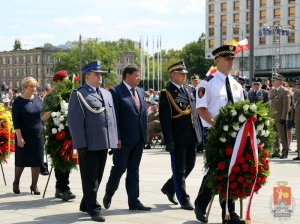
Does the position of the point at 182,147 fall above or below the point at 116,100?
below

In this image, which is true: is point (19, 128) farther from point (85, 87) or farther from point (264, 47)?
point (264, 47)

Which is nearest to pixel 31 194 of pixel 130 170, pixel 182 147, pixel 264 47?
pixel 130 170

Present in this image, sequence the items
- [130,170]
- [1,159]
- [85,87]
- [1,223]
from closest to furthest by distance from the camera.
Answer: [1,223], [85,87], [130,170], [1,159]

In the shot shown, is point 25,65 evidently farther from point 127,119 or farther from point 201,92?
point 201,92

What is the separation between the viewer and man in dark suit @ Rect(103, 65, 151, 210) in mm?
9578

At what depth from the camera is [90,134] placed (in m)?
8.88

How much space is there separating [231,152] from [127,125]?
2033 mm

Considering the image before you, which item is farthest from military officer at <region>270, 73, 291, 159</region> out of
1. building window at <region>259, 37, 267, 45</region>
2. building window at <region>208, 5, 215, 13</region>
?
building window at <region>208, 5, 215, 13</region>

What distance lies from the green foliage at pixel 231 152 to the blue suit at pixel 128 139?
166cm

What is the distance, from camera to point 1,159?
487 inches

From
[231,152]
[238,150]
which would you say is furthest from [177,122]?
[238,150]

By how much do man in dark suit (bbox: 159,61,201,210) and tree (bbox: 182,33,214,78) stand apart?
112 m

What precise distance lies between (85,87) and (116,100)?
0.64m

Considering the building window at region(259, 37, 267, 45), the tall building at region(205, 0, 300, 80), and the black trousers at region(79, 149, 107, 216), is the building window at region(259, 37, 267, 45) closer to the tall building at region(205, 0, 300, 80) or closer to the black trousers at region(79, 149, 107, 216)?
the tall building at region(205, 0, 300, 80)
